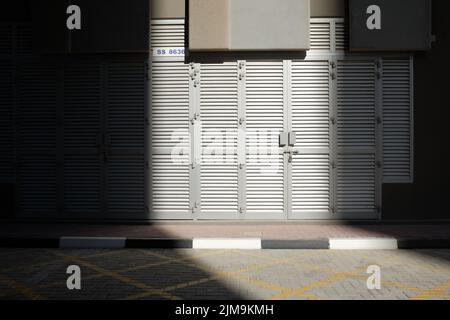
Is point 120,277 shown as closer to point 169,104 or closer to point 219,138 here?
point 219,138

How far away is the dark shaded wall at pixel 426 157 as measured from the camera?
9.12 meters

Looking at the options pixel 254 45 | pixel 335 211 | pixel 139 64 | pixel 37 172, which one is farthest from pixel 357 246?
pixel 37 172

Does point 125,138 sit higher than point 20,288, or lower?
higher

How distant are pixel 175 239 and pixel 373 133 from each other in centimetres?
464

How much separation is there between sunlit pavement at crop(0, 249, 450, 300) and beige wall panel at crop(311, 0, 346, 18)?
4916 mm

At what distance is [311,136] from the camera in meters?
9.12

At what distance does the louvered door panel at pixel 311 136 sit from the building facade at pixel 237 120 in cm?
2

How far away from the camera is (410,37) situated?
898 centimetres

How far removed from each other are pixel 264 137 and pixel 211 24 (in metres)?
2.53

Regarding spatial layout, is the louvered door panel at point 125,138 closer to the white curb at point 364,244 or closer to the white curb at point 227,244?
the white curb at point 227,244

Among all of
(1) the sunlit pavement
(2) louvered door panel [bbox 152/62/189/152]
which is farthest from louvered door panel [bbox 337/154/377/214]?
(2) louvered door panel [bbox 152/62/189/152]

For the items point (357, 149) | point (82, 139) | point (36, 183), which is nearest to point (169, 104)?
point (82, 139)
